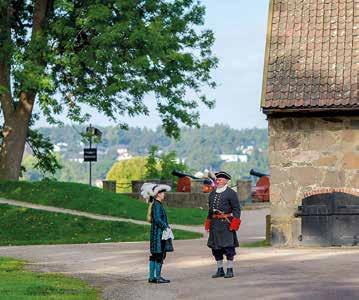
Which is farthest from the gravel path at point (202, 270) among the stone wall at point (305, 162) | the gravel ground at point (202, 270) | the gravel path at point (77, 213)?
the gravel path at point (77, 213)

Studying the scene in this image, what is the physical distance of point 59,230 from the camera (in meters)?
29.5

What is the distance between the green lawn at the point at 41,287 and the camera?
1458 centimetres

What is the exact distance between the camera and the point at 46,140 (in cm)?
4353

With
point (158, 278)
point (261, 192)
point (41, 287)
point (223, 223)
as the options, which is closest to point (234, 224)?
point (223, 223)

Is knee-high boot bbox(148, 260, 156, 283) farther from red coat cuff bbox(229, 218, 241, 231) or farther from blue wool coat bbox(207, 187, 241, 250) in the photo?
red coat cuff bbox(229, 218, 241, 231)

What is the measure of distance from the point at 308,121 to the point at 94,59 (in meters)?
13.7

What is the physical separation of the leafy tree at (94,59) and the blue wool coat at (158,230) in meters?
18.4

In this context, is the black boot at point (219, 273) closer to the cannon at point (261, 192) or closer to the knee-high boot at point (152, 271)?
the knee-high boot at point (152, 271)

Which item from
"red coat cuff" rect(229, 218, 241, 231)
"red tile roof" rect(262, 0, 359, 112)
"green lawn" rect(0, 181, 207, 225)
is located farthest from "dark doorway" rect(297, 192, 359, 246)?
"green lawn" rect(0, 181, 207, 225)

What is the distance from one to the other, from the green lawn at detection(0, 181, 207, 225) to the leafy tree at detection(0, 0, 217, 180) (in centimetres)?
287

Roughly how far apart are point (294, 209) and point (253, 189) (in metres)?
26.8

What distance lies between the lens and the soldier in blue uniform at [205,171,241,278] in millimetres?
17250

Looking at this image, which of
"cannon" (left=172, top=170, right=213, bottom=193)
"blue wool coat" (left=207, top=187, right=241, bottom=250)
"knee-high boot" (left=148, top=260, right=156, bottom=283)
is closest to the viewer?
"knee-high boot" (left=148, top=260, right=156, bottom=283)

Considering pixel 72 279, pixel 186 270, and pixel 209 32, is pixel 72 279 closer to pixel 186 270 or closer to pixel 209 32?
pixel 186 270
